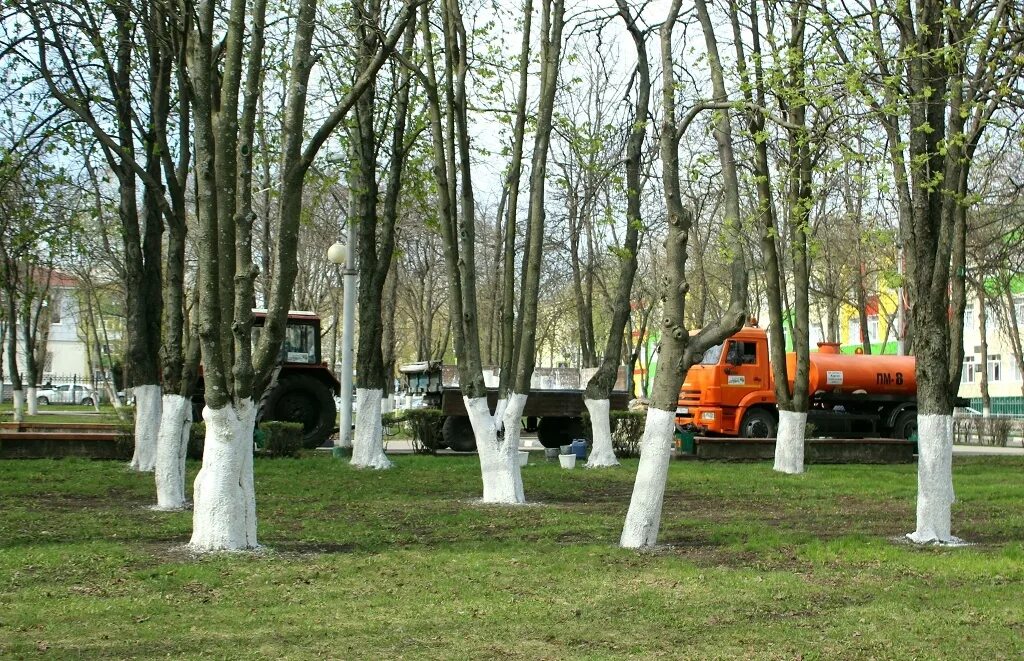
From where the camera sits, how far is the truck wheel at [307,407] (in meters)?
23.9

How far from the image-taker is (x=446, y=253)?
47.9 feet

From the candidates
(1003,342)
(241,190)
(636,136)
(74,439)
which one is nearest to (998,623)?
(241,190)

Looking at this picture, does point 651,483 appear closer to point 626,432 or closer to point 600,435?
point 600,435

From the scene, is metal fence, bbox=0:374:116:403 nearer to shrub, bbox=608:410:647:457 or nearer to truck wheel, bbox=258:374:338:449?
truck wheel, bbox=258:374:338:449

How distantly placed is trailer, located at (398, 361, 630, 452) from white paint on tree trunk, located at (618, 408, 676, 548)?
12762mm

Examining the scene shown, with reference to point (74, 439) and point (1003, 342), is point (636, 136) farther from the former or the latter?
point (1003, 342)

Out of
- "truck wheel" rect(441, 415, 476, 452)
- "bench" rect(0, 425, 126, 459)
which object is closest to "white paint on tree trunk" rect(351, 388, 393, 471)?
"bench" rect(0, 425, 126, 459)

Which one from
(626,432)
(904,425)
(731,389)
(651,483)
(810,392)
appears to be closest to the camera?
(651,483)

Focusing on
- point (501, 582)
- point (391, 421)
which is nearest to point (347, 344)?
point (391, 421)

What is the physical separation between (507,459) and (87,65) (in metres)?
7.65

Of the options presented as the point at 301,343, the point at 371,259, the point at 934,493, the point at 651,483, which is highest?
the point at 371,259

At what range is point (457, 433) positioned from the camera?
24672 millimetres

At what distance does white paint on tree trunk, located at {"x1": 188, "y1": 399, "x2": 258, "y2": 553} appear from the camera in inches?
380

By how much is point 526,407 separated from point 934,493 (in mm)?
14903
